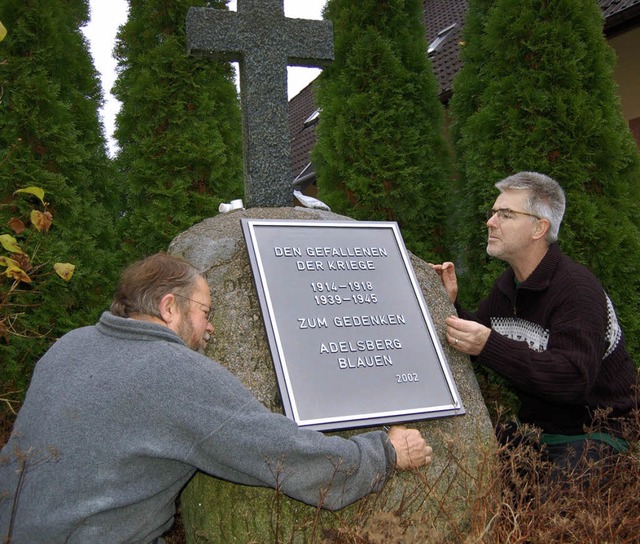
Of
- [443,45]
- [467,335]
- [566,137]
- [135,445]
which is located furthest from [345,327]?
[443,45]

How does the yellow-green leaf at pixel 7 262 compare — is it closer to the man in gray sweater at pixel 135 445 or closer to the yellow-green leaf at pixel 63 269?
the yellow-green leaf at pixel 63 269

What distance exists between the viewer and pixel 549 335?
3.33m

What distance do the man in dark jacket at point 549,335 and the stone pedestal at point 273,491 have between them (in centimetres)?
25

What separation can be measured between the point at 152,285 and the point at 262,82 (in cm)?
193

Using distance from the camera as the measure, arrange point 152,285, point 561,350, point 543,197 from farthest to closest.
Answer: point 543,197
point 561,350
point 152,285

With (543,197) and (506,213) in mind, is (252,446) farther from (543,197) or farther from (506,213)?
(543,197)

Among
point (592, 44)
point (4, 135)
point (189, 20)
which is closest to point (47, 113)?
point (4, 135)

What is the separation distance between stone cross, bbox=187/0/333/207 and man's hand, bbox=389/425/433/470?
69.9 inches

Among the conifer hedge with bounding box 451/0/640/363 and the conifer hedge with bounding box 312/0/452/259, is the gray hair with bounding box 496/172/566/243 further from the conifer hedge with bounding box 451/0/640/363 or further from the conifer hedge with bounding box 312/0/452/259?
the conifer hedge with bounding box 312/0/452/259

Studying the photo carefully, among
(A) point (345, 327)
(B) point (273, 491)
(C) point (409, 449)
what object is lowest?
(B) point (273, 491)

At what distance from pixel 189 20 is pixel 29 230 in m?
1.84

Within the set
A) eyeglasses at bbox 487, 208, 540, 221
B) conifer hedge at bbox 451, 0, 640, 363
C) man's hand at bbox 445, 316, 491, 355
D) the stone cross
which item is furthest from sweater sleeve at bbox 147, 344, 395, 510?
conifer hedge at bbox 451, 0, 640, 363

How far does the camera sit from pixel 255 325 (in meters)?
2.96

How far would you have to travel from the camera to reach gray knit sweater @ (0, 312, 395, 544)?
204 cm
